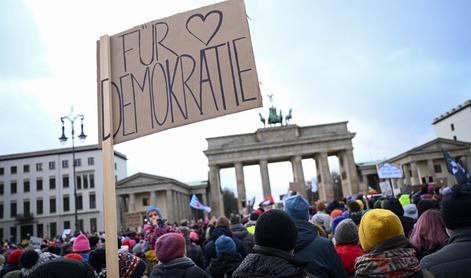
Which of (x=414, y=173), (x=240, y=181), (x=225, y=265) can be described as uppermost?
(x=240, y=181)

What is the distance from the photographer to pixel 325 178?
167ft

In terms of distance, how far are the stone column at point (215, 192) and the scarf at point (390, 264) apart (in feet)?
163

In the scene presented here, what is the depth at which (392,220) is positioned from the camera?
2.71 metres

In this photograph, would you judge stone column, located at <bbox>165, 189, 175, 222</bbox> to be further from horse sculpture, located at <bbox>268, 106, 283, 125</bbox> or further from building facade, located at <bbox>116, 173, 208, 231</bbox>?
horse sculpture, located at <bbox>268, 106, 283, 125</bbox>

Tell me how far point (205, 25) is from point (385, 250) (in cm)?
240

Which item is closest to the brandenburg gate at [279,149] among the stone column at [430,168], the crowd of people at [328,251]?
the stone column at [430,168]

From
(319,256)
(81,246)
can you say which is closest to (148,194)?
(81,246)

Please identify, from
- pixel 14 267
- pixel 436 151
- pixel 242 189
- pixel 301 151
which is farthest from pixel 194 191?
pixel 14 267

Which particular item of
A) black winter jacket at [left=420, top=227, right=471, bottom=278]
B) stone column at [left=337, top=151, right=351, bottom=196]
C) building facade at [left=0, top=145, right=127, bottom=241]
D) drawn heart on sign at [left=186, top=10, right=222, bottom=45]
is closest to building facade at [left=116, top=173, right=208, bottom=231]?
building facade at [left=0, top=145, right=127, bottom=241]

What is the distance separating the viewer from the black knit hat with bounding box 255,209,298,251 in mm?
2461

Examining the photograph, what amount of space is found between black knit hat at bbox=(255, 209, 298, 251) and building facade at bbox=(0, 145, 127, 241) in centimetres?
6295

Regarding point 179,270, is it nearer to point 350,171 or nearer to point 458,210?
point 458,210

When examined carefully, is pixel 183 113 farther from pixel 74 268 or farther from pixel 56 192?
pixel 56 192

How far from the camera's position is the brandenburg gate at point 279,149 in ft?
168
